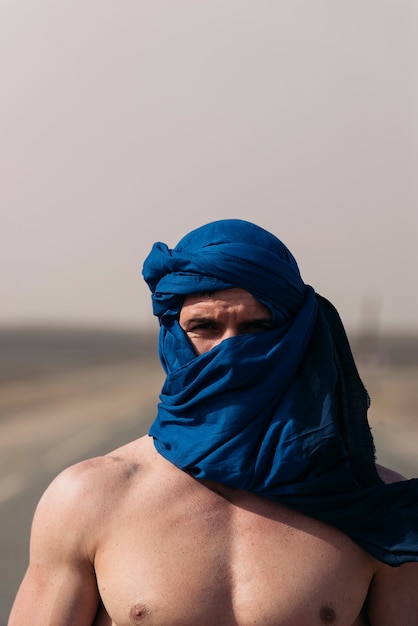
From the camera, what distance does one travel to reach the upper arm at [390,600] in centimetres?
149

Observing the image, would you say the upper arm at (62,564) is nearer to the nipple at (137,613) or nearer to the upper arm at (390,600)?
the nipple at (137,613)

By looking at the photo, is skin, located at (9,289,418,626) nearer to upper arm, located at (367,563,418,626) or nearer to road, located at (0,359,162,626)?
upper arm, located at (367,563,418,626)

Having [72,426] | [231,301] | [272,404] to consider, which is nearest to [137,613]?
[272,404]

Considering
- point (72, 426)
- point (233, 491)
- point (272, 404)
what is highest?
point (272, 404)

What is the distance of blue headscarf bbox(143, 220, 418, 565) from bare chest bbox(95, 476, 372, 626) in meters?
0.05

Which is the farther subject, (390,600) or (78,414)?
(78,414)

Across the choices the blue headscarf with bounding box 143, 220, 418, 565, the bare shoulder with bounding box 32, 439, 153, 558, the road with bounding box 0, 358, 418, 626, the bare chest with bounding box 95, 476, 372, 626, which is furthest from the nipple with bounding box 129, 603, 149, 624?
the road with bounding box 0, 358, 418, 626

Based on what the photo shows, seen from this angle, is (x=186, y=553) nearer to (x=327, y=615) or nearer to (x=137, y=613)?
(x=137, y=613)

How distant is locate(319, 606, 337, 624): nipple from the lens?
1389 millimetres

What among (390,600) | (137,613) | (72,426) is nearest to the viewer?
(137,613)

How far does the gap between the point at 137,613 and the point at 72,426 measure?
1525 millimetres

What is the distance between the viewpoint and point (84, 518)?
140 centimetres

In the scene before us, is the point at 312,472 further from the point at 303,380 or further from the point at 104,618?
the point at 104,618

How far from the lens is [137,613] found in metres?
1.36
